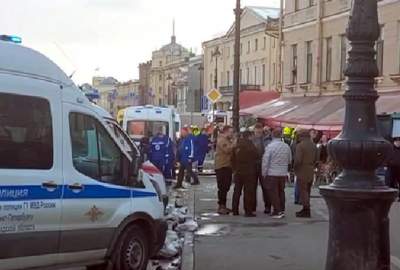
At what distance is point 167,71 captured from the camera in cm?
11606

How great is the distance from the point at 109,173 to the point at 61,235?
1.07m

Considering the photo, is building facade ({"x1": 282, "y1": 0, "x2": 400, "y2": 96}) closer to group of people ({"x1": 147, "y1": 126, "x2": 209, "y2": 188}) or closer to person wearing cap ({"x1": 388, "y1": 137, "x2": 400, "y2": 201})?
group of people ({"x1": 147, "y1": 126, "x2": 209, "y2": 188})

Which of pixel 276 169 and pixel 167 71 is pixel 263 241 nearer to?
pixel 276 169

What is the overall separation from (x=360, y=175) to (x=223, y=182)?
8995mm

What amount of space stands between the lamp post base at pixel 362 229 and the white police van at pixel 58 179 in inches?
112

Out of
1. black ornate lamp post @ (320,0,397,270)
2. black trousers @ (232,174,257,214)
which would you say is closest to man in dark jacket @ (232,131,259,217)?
black trousers @ (232,174,257,214)

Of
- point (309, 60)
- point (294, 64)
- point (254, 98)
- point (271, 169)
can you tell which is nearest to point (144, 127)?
point (271, 169)

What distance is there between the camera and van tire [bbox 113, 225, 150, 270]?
343 inches

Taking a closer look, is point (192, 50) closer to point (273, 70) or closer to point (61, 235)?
point (273, 70)

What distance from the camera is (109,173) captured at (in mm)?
8594

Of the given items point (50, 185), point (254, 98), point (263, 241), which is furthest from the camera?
point (254, 98)

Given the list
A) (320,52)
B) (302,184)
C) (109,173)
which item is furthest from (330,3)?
(109,173)

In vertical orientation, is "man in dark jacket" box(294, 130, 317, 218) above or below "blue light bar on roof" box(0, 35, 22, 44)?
below

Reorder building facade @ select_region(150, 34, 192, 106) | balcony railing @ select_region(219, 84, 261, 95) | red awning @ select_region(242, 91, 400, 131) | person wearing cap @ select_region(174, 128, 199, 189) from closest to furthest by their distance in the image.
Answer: person wearing cap @ select_region(174, 128, 199, 189) → red awning @ select_region(242, 91, 400, 131) → balcony railing @ select_region(219, 84, 261, 95) → building facade @ select_region(150, 34, 192, 106)
